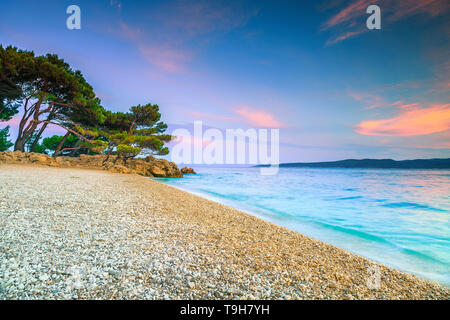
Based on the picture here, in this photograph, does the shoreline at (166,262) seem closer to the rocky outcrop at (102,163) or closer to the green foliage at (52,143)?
the rocky outcrop at (102,163)

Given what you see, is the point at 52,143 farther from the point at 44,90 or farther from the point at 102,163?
the point at 44,90

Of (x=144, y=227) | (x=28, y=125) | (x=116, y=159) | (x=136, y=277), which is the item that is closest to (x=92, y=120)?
Answer: (x=28, y=125)

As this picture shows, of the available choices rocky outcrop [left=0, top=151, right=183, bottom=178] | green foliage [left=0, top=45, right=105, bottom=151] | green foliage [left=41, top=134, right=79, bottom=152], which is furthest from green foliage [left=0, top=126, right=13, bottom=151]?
rocky outcrop [left=0, top=151, right=183, bottom=178]

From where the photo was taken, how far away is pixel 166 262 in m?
2.38

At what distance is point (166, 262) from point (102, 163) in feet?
80.9

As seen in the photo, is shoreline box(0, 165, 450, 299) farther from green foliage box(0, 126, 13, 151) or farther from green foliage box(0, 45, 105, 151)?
green foliage box(0, 126, 13, 151)

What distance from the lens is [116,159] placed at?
1003 inches

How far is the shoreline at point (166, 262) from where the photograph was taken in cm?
189

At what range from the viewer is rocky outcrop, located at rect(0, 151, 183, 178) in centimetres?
1539

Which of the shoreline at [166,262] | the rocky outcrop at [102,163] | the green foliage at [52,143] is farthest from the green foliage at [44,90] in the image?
the shoreline at [166,262]

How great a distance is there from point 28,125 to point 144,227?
72.3 ft

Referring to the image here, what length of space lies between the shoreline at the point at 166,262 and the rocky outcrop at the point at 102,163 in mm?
16089
